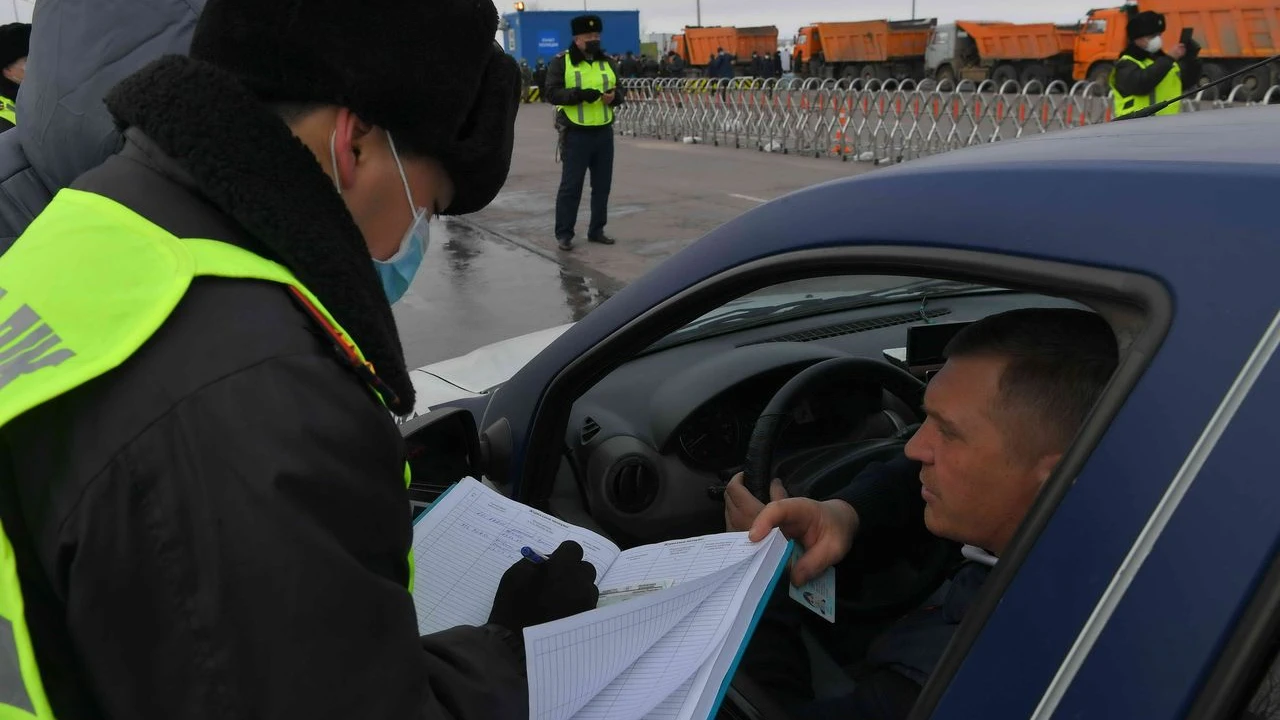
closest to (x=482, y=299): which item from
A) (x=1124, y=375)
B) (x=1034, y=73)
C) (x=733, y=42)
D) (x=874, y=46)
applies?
(x=1124, y=375)

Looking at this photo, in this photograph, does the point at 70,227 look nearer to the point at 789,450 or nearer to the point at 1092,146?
the point at 1092,146

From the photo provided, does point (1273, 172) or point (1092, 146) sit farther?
point (1092, 146)

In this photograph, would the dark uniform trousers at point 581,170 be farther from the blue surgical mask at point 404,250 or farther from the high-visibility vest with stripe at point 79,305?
the high-visibility vest with stripe at point 79,305

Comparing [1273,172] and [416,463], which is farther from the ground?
[1273,172]

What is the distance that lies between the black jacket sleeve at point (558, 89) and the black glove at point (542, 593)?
7.32 meters

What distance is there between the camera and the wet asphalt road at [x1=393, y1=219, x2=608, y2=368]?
6680 millimetres

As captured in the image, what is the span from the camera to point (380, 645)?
0.88m

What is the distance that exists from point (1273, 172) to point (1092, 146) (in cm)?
34

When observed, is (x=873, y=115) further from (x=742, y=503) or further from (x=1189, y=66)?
(x=742, y=503)

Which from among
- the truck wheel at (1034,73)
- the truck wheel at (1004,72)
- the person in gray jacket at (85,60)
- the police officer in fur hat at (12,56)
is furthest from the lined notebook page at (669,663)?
the truck wheel at (1004,72)

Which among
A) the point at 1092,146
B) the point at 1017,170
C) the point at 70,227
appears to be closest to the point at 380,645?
the point at 70,227

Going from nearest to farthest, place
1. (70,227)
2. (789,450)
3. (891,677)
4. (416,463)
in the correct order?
(70,227) < (891,677) < (416,463) < (789,450)

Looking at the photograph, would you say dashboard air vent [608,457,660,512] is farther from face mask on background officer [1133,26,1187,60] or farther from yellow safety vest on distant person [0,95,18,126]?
face mask on background officer [1133,26,1187,60]

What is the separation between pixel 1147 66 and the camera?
8.20 m
